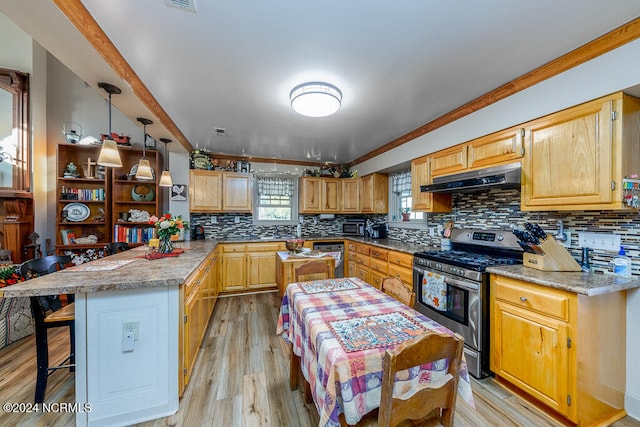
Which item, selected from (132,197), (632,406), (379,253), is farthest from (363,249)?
(132,197)

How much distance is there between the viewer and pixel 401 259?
3.05 metres

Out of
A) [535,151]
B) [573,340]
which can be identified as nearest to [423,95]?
[535,151]

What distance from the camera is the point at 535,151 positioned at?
195 cm

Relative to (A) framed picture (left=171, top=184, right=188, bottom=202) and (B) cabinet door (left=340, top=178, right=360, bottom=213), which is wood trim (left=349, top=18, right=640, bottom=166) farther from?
(A) framed picture (left=171, top=184, right=188, bottom=202)

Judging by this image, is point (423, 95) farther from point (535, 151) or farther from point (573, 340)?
point (573, 340)

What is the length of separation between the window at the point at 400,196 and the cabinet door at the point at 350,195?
703 millimetres

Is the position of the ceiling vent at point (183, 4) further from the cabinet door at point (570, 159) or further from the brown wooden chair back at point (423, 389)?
the cabinet door at point (570, 159)

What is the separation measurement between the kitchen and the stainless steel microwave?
157 centimetres

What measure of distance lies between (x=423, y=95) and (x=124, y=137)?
4406mm

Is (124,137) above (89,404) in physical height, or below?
above

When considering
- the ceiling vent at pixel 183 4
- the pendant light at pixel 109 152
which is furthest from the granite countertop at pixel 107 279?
the ceiling vent at pixel 183 4

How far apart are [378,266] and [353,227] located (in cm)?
144

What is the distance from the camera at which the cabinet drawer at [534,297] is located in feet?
5.07

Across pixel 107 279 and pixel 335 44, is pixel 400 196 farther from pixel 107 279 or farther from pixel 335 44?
pixel 107 279
